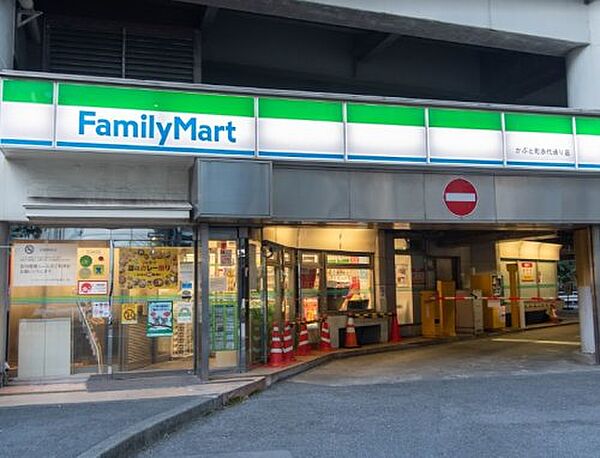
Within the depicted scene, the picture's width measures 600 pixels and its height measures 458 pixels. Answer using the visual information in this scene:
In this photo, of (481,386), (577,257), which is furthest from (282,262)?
(577,257)

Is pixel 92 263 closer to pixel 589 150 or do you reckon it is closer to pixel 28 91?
pixel 28 91

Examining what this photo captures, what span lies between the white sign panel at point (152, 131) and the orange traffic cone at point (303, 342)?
16.1 feet

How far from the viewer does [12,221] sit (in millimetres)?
9617

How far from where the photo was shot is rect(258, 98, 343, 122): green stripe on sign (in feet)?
34.0

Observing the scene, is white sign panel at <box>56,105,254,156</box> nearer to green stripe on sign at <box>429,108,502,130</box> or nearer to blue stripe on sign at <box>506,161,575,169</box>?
green stripe on sign at <box>429,108,502,130</box>

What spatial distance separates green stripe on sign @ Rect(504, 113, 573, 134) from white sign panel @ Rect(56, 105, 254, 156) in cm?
510

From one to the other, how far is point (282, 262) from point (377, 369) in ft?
10.2

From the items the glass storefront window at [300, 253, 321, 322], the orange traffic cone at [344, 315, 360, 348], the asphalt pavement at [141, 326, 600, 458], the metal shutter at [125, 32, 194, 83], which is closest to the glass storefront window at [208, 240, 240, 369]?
the asphalt pavement at [141, 326, 600, 458]

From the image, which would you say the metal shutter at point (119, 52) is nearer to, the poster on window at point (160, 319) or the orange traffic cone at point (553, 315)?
the poster on window at point (160, 319)

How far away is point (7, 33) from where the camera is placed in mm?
9914

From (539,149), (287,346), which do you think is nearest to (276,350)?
(287,346)

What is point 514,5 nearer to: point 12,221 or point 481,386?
point 481,386

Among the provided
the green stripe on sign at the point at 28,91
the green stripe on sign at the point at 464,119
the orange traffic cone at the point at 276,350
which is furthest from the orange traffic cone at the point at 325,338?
the green stripe on sign at the point at 28,91

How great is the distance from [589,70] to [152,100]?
357 inches
